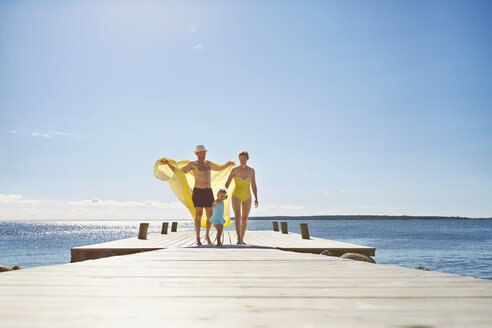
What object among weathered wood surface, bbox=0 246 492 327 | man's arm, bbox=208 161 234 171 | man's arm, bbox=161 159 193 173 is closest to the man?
man's arm, bbox=161 159 193 173

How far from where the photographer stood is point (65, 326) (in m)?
1.82

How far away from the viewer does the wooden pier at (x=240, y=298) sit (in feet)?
6.39

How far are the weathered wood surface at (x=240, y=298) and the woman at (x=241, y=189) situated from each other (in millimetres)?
5350

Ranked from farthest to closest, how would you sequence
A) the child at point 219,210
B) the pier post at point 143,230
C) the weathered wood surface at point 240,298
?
1. the pier post at point 143,230
2. the child at point 219,210
3. the weathered wood surface at point 240,298

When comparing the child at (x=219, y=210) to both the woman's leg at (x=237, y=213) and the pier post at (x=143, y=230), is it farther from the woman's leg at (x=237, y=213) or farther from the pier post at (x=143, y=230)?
the pier post at (x=143, y=230)

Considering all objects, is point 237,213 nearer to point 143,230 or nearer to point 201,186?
point 201,186

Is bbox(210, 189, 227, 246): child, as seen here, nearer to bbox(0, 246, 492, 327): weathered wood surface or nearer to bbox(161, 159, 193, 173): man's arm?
bbox(161, 159, 193, 173): man's arm

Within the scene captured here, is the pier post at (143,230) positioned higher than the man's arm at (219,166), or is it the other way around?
the man's arm at (219,166)

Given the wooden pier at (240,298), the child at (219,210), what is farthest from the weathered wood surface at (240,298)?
the child at (219,210)

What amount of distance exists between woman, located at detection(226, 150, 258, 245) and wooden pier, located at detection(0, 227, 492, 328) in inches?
211

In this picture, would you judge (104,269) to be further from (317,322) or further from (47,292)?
(317,322)

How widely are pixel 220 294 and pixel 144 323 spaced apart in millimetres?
819

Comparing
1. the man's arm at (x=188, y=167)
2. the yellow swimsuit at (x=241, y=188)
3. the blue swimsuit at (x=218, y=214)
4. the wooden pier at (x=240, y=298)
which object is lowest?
the wooden pier at (x=240, y=298)

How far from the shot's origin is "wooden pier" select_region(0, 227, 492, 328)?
195 cm
